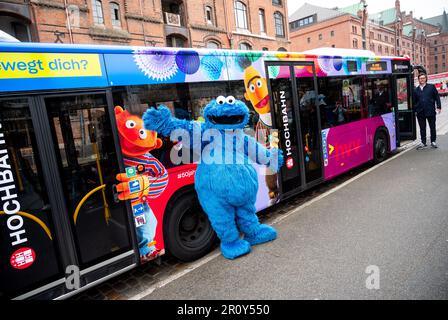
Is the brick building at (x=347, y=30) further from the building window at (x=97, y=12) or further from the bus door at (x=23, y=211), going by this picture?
the bus door at (x=23, y=211)

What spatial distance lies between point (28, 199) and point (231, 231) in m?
2.27

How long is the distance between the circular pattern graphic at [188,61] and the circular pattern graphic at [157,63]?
0.08 m

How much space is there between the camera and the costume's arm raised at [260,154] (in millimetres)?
3879

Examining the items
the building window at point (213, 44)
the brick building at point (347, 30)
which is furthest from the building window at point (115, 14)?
the brick building at point (347, 30)

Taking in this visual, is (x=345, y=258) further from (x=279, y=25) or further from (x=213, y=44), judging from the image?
(x=279, y=25)

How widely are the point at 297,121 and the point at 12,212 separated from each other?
4.36m

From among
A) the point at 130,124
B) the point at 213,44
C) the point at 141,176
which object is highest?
the point at 213,44

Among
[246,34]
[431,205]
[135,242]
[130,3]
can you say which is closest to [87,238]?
[135,242]

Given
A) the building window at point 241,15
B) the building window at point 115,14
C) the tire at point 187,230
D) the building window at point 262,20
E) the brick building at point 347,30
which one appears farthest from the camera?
the brick building at point 347,30

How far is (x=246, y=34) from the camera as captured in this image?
25875 mm

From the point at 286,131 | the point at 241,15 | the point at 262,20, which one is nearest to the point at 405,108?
the point at 286,131

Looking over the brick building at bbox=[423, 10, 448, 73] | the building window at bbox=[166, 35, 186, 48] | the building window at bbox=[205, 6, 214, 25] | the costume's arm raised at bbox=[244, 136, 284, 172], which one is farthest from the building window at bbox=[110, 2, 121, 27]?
the brick building at bbox=[423, 10, 448, 73]

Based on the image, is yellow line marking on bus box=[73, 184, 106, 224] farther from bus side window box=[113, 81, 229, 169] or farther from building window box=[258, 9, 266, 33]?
building window box=[258, 9, 266, 33]

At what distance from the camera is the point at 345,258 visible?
358 centimetres
